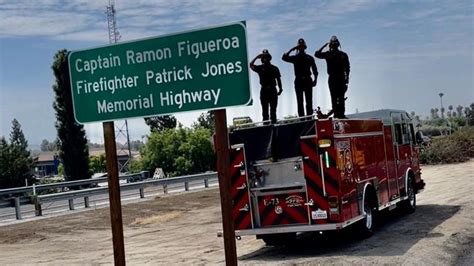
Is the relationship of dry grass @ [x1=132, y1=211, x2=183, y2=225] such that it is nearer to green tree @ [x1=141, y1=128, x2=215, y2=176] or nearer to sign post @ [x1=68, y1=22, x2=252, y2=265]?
sign post @ [x1=68, y1=22, x2=252, y2=265]

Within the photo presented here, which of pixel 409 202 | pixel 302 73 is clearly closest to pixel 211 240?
pixel 302 73

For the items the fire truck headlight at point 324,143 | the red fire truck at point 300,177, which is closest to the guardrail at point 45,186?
the red fire truck at point 300,177

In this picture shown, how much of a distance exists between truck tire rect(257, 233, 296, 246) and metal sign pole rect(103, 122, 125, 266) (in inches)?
283

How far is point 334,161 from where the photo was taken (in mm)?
12133

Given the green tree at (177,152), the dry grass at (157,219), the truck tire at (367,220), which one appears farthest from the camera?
the green tree at (177,152)

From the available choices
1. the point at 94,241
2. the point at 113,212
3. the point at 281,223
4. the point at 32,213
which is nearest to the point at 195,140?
the point at 32,213

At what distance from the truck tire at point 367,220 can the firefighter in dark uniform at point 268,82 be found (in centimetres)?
254

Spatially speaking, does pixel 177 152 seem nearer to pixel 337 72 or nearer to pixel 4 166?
pixel 4 166

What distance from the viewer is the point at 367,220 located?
13633 mm

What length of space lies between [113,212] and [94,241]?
10.8m

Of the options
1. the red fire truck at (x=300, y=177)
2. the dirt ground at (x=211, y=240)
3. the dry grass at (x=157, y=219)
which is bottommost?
the dirt ground at (x=211, y=240)

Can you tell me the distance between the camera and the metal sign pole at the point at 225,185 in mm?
6004

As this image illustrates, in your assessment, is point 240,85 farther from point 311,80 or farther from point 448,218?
point 448,218

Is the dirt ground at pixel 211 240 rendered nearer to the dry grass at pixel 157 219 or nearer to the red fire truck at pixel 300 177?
the dry grass at pixel 157 219
